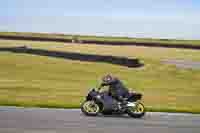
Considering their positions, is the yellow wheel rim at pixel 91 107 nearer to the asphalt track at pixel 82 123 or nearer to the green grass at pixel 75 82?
the asphalt track at pixel 82 123

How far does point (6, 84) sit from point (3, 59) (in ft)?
50.4

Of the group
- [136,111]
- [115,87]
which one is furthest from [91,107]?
[136,111]

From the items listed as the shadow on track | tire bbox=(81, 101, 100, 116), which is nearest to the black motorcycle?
tire bbox=(81, 101, 100, 116)

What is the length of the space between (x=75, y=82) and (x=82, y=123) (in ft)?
66.3

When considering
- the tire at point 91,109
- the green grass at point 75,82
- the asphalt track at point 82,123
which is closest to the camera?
the asphalt track at point 82,123

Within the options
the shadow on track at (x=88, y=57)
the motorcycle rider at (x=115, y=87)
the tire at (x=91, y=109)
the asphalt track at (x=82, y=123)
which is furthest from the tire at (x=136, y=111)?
the shadow on track at (x=88, y=57)

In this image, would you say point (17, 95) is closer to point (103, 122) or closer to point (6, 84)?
point (6, 84)

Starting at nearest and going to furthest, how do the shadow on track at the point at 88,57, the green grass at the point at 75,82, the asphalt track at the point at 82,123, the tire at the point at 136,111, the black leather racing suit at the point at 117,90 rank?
1. the asphalt track at the point at 82,123
2. the black leather racing suit at the point at 117,90
3. the tire at the point at 136,111
4. the green grass at the point at 75,82
5. the shadow on track at the point at 88,57

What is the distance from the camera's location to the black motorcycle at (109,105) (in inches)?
652

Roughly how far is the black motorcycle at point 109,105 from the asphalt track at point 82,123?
31cm

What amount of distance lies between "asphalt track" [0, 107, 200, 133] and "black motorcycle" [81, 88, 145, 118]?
0.31m

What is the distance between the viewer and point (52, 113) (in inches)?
640

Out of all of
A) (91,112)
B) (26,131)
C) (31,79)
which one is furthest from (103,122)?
(31,79)

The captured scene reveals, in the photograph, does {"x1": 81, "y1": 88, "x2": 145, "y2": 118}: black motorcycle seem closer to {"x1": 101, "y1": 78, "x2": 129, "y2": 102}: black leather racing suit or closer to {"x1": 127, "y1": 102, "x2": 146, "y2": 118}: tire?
{"x1": 127, "y1": 102, "x2": 146, "y2": 118}: tire
